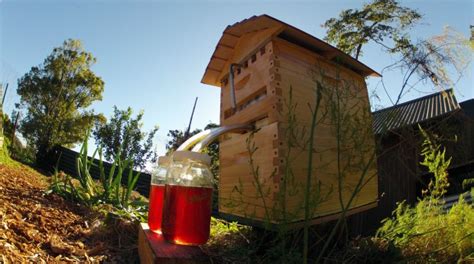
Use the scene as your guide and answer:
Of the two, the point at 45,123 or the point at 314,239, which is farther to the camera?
the point at 45,123

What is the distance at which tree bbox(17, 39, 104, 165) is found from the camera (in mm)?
18188

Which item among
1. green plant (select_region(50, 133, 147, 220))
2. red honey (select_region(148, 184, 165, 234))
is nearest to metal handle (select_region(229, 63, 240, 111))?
red honey (select_region(148, 184, 165, 234))

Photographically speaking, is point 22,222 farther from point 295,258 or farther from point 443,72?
point 443,72

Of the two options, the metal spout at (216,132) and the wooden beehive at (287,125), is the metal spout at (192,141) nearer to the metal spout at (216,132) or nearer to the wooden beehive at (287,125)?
the metal spout at (216,132)

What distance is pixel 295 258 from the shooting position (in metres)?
1.36

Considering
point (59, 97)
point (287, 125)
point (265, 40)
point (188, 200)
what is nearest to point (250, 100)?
point (265, 40)

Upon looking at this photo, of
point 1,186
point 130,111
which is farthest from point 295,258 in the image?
point 130,111

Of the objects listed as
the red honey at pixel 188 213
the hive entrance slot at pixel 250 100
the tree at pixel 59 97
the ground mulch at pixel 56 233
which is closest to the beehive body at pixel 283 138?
the hive entrance slot at pixel 250 100

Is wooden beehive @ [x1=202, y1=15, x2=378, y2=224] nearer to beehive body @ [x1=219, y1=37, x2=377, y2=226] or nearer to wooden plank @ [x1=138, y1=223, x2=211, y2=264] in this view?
beehive body @ [x1=219, y1=37, x2=377, y2=226]

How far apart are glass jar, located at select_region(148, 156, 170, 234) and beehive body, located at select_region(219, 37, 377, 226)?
1.17 ft

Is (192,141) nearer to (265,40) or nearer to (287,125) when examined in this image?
(287,125)

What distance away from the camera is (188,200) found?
145cm

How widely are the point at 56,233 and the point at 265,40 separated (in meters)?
1.68

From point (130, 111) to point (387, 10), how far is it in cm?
1426
